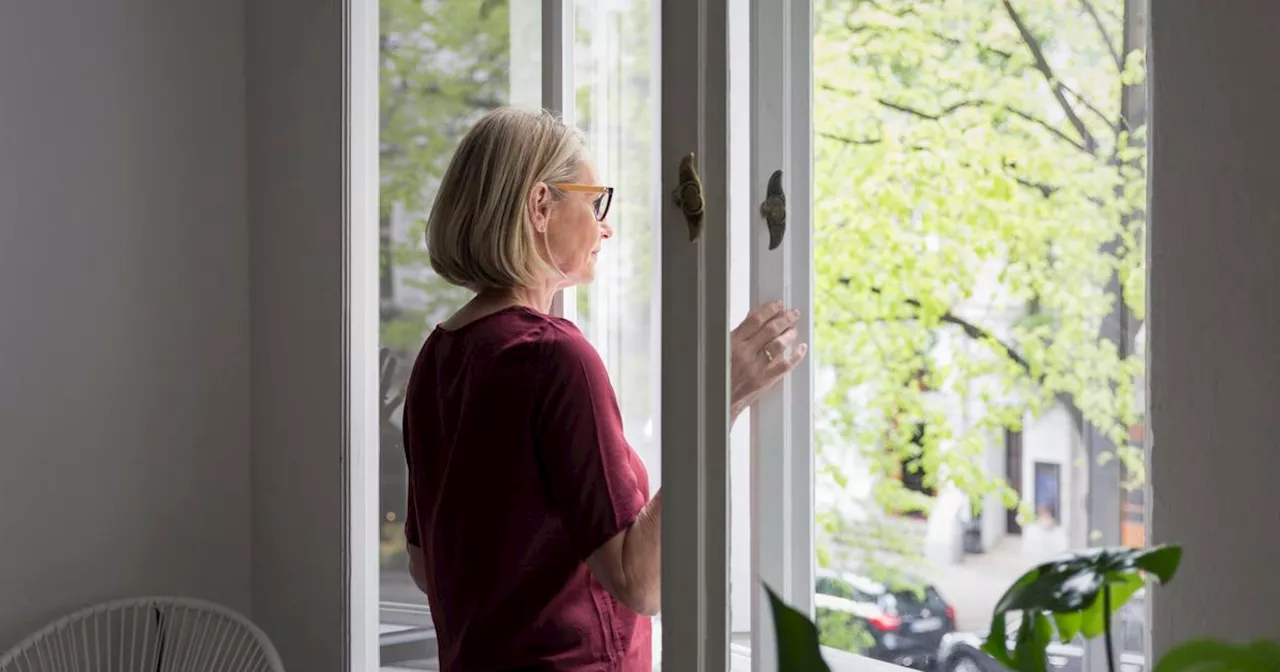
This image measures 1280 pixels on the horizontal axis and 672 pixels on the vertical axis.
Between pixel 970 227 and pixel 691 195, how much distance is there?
0.31 m

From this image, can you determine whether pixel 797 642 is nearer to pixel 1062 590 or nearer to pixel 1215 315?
pixel 1062 590

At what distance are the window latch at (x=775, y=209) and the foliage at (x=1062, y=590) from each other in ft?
2.24

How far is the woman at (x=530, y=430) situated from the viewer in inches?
52.6

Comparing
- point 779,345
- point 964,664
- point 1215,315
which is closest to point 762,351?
point 779,345

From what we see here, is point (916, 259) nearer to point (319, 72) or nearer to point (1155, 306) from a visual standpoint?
point (1155, 306)

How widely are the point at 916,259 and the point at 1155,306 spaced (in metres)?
0.32

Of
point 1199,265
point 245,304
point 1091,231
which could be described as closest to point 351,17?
point 245,304

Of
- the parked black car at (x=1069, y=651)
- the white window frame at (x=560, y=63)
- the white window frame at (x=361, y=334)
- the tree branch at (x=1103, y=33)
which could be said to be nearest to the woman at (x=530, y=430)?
the white window frame at (x=560, y=63)

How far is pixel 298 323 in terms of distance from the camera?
2.28 meters

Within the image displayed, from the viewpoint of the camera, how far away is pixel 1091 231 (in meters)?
1.08

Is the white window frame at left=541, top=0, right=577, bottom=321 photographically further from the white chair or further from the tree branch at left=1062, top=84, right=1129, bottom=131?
the white chair

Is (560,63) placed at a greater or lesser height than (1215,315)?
greater

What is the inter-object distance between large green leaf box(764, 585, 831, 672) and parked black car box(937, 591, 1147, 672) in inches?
11.3

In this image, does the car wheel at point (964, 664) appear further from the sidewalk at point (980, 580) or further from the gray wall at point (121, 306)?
the gray wall at point (121, 306)
